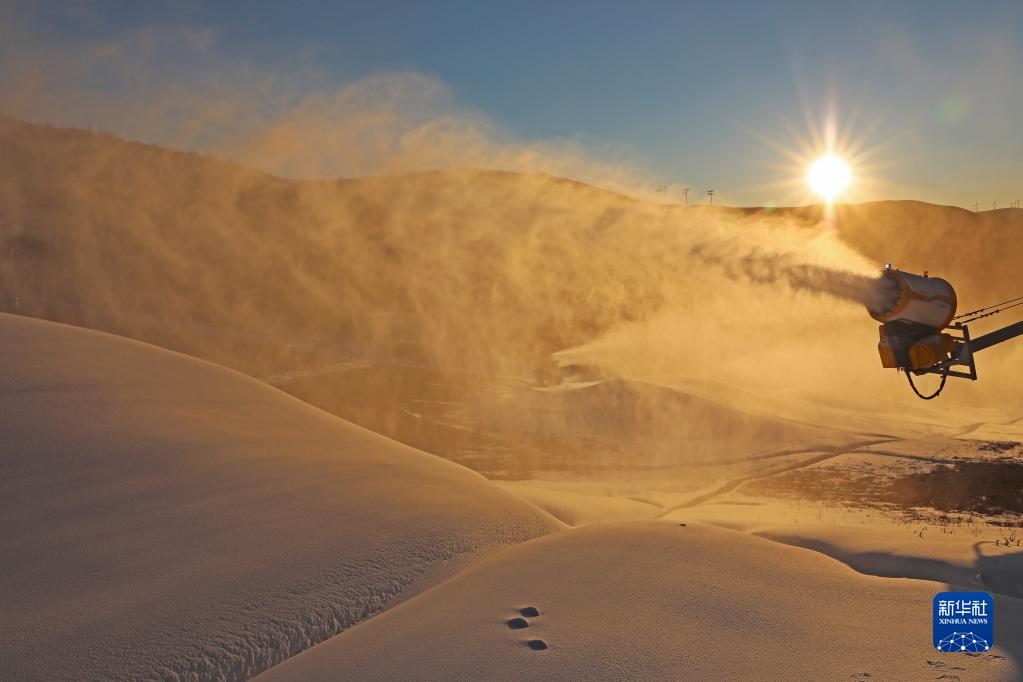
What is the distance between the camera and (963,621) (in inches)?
173

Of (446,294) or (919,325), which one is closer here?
(919,325)

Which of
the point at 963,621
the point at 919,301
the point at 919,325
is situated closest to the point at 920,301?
the point at 919,301

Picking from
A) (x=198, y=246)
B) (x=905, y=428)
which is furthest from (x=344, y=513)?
(x=198, y=246)

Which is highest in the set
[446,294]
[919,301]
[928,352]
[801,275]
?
[446,294]

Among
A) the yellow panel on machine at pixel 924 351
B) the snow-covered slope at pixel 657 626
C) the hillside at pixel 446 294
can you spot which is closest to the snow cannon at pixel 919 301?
the yellow panel on machine at pixel 924 351

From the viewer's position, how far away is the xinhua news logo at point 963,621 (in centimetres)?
413

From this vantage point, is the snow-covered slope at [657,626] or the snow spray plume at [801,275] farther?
the snow spray plume at [801,275]

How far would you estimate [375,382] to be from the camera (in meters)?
24.9

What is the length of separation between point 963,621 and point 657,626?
1886 millimetres

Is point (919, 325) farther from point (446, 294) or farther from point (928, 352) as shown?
point (446, 294)

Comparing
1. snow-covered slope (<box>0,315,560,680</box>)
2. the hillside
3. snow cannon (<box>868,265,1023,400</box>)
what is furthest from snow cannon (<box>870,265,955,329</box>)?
snow-covered slope (<box>0,315,560,680</box>)

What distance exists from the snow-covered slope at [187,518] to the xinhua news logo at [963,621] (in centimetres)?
294

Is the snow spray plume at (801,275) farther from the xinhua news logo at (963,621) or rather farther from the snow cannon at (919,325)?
the xinhua news logo at (963,621)

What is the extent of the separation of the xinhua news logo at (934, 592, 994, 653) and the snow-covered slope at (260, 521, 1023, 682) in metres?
0.06
